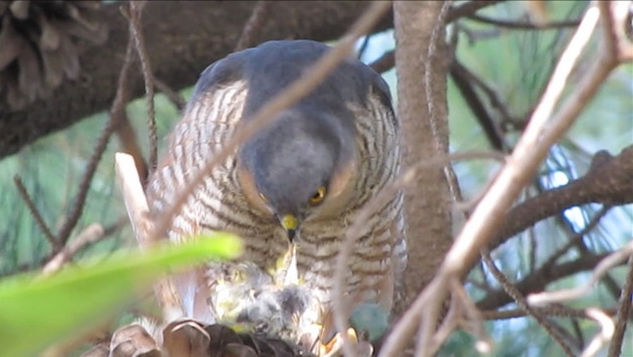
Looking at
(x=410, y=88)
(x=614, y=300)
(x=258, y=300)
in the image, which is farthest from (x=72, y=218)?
Answer: (x=614, y=300)

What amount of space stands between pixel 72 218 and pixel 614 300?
1.40 meters

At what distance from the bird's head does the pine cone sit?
810 mm

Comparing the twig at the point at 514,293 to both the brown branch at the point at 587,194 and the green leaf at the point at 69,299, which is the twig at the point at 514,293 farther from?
the green leaf at the point at 69,299

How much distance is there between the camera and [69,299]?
638 mm

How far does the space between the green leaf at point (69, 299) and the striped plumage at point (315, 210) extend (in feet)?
6.48

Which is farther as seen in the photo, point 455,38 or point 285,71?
point 455,38

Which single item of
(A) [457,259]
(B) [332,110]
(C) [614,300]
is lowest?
(C) [614,300]

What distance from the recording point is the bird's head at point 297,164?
2.52m

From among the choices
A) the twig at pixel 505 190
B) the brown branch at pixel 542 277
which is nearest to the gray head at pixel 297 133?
the brown branch at pixel 542 277

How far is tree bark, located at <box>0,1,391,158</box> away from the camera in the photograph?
9.68ft

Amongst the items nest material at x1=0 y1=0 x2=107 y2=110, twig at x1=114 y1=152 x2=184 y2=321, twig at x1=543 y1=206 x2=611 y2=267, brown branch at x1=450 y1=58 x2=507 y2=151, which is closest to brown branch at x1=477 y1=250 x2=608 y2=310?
twig at x1=543 y1=206 x2=611 y2=267

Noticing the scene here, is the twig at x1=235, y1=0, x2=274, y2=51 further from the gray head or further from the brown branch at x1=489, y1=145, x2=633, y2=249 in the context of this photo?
the brown branch at x1=489, y1=145, x2=633, y2=249

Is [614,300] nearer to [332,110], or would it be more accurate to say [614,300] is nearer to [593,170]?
[593,170]

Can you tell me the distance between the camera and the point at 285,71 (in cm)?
272
